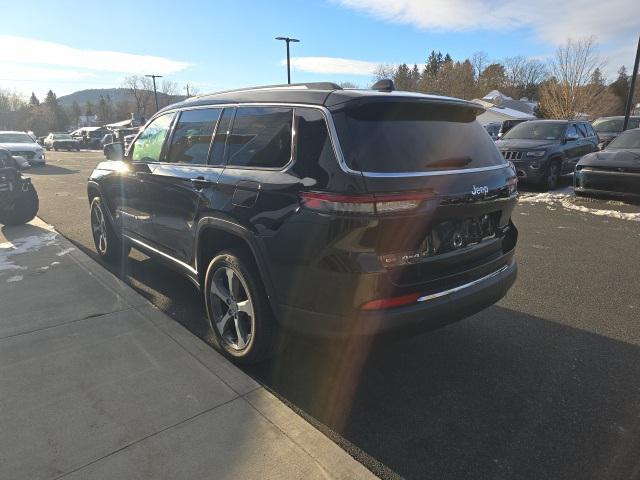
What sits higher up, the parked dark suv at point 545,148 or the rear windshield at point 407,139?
the rear windshield at point 407,139

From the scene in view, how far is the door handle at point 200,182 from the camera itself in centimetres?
336

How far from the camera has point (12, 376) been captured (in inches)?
116

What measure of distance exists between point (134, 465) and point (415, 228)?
1.81 m

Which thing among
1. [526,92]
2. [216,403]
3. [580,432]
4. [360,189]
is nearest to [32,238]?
[216,403]

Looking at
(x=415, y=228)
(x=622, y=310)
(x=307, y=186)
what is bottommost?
(x=622, y=310)

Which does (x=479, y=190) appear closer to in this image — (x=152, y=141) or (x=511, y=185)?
(x=511, y=185)

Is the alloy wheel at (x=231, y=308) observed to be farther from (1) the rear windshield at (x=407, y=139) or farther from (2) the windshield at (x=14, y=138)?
(2) the windshield at (x=14, y=138)

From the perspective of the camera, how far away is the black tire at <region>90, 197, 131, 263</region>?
17.8 ft

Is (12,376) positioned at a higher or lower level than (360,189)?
lower

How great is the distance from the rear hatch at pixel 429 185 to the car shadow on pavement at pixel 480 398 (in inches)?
20.5

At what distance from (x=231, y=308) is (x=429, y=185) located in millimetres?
1624

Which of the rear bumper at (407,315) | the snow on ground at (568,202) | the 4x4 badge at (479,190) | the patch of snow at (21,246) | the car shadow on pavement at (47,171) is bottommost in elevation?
the car shadow on pavement at (47,171)

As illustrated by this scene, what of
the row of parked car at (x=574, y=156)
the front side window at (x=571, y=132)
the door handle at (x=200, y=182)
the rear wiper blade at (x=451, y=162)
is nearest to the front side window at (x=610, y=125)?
the row of parked car at (x=574, y=156)

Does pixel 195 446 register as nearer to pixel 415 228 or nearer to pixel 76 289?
pixel 415 228
